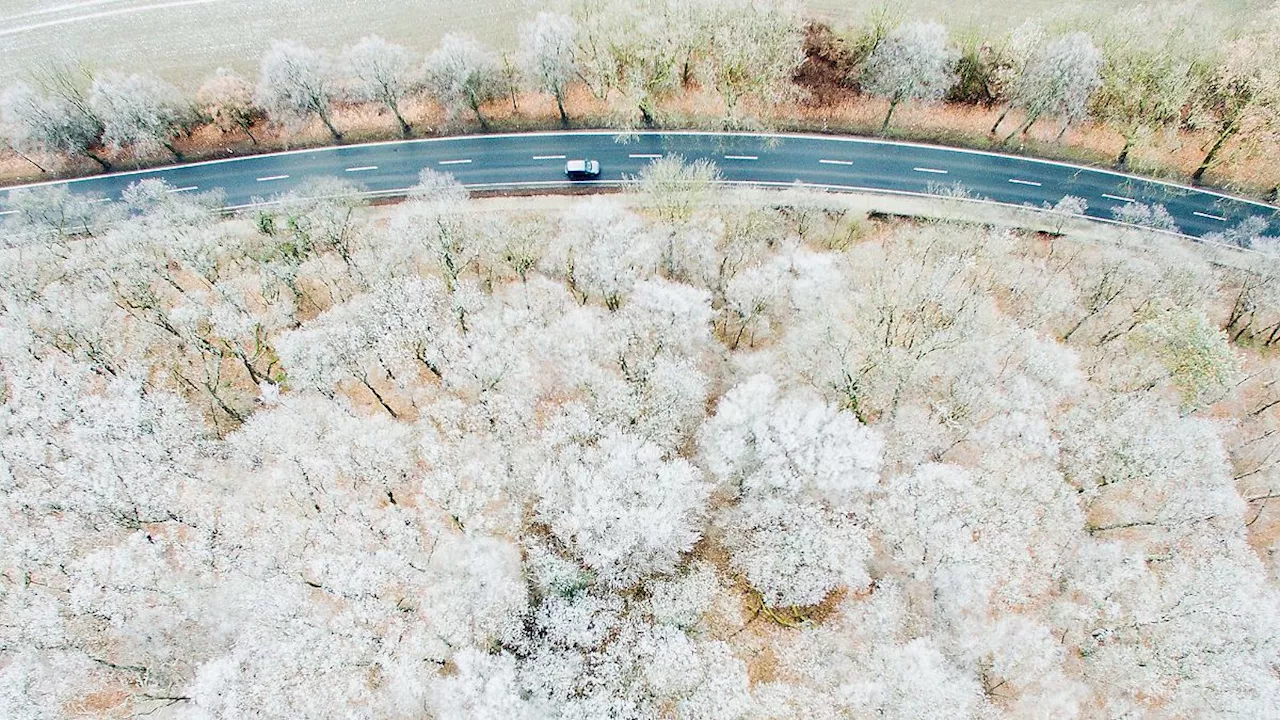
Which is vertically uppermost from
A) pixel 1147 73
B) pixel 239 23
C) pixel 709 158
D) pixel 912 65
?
pixel 1147 73

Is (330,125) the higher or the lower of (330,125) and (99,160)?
the higher

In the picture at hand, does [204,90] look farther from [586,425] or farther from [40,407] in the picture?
[586,425]

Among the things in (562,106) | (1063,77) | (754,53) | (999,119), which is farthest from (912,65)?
(562,106)

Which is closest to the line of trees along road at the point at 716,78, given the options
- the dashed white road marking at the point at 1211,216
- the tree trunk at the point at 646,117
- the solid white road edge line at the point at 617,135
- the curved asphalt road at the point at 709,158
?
the tree trunk at the point at 646,117

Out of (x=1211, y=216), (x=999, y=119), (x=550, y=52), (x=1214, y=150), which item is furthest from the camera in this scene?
(x=999, y=119)

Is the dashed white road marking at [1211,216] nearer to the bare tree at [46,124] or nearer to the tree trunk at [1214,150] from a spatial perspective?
the tree trunk at [1214,150]

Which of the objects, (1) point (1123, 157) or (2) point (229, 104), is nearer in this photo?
(1) point (1123, 157)

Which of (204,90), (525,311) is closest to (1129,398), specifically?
(525,311)

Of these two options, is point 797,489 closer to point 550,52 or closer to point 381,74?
point 550,52
